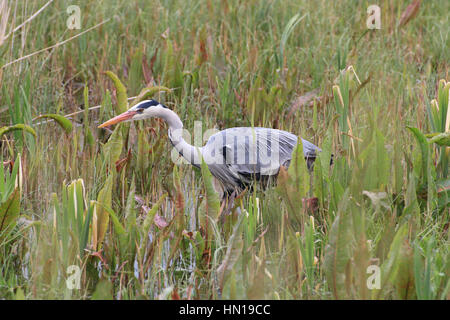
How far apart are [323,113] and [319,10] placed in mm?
1612

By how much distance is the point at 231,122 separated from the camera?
16.4 feet

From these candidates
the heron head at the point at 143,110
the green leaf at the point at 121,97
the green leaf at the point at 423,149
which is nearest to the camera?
the green leaf at the point at 423,149

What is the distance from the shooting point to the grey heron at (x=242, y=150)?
3.85 metres

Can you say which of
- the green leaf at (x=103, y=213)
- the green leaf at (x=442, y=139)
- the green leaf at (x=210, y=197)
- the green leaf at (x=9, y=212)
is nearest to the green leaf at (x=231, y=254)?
the green leaf at (x=210, y=197)

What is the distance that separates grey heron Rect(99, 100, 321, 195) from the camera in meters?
3.85

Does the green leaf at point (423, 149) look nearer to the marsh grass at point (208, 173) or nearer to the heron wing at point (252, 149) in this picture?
the marsh grass at point (208, 173)

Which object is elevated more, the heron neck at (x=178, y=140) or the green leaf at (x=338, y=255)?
the heron neck at (x=178, y=140)

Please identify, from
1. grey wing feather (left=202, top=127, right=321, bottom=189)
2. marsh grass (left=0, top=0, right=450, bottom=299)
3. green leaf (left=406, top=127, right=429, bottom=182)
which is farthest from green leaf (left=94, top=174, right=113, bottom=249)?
green leaf (left=406, top=127, right=429, bottom=182)

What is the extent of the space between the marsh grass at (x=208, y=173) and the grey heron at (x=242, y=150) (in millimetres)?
→ 142

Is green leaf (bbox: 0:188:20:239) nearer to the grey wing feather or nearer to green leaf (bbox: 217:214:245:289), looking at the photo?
green leaf (bbox: 217:214:245:289)

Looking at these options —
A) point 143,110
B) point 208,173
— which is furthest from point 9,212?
point 143,110
